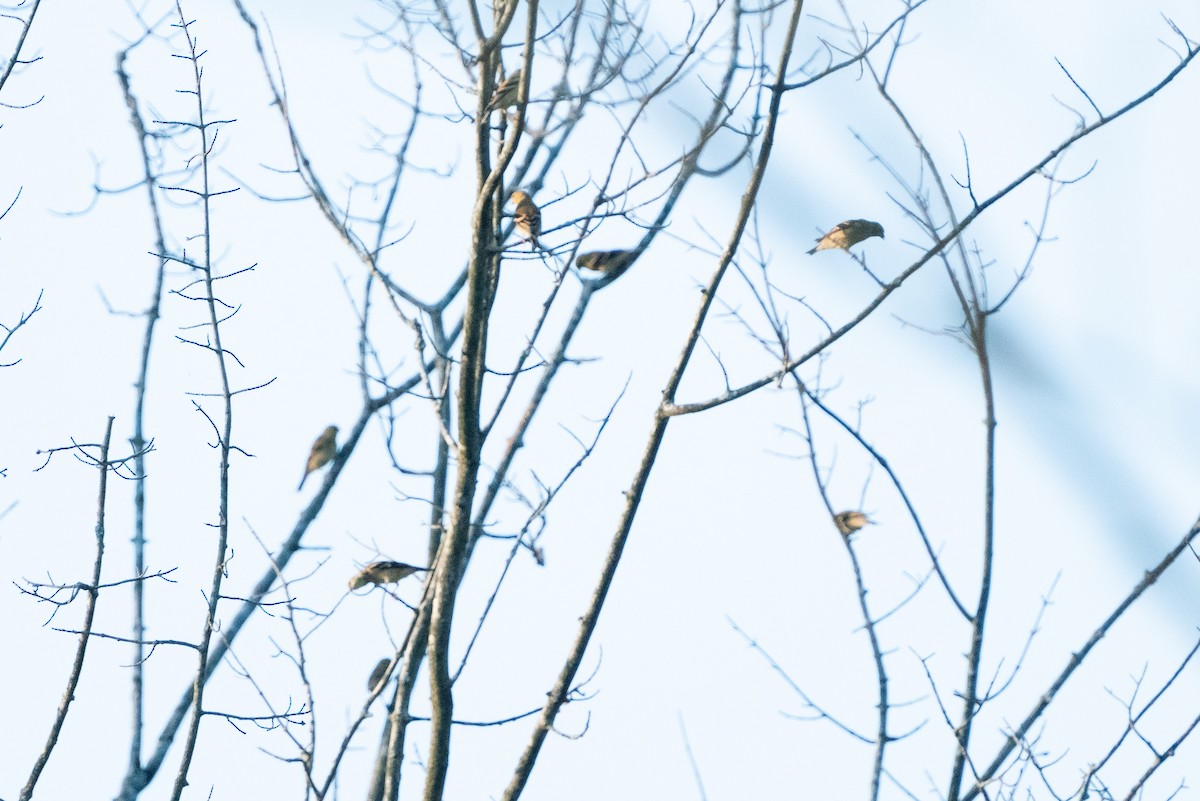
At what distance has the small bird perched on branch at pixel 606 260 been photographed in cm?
481

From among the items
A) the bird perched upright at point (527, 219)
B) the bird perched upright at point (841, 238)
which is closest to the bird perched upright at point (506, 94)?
the bird perched upright at point (527, 219)

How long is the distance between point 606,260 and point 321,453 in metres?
1.71

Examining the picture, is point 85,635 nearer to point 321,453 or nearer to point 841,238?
point 321,453

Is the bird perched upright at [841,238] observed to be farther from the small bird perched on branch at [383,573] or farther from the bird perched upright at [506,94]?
the small bird perched on branch at [383,573]

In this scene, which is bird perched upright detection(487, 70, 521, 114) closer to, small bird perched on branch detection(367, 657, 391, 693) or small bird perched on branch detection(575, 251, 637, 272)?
small bird perched on branch detection(575, 251, 637, 272)

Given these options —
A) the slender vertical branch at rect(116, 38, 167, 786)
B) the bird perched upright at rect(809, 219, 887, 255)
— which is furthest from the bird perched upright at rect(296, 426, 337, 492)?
the bird perched upright at rect(809, 219, 887, 255)

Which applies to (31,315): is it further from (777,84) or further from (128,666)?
(777,84)

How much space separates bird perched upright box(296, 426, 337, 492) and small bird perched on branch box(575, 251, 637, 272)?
1578 millimetres

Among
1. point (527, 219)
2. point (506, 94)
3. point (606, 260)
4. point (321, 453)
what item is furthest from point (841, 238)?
point (321, 453)

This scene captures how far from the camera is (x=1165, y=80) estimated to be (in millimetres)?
3039

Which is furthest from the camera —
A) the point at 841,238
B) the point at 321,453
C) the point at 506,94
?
the point at 321,453

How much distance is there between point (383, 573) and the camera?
4051 millimetres

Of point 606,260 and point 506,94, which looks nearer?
point 506,94

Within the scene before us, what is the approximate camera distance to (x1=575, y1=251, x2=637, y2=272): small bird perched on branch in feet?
15.8
